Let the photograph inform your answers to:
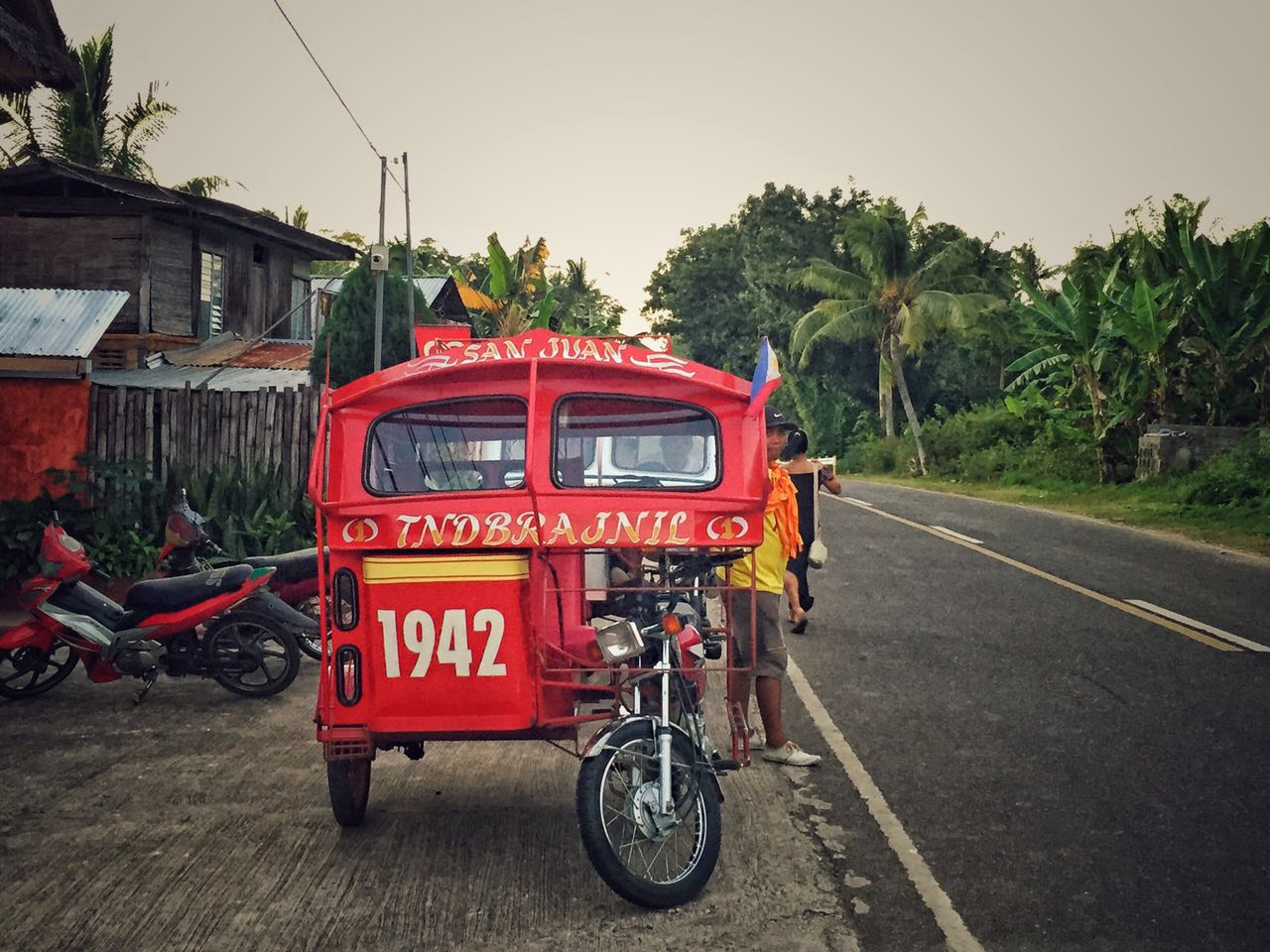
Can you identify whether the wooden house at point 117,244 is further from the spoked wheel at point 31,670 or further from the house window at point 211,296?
the spoked wheel at point 31,670

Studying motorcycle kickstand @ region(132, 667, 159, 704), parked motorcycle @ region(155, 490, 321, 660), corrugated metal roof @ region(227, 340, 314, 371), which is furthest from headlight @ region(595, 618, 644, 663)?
corrugated metal roof @ region(227, 340, 314, 371)

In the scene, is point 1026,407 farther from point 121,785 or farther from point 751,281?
point 121,785

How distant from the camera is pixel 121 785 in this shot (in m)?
6.50

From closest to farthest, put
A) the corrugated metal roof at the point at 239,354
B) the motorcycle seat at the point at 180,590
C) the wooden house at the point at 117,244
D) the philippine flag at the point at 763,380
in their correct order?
the philippine flag at the point at 763,380 → the motorcycle seat at the point at 180,590 → the wooden house at the point at 117,244 → the corrugated metal roof at the point at 239,354

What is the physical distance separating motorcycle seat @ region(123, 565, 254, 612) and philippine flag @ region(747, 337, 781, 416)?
4697 mm

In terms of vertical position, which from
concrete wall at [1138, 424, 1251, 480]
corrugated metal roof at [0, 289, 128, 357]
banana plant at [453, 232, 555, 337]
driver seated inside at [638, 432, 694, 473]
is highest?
banana plant at [453, 232, 555, 337]

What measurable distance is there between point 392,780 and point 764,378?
3051mm

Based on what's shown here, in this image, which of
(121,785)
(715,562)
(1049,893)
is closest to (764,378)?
(715,562)

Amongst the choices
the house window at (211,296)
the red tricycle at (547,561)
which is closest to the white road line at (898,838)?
the red tricycle at (547,561)

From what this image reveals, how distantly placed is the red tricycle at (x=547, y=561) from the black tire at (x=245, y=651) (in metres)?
3.20

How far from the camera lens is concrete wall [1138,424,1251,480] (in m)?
25.9

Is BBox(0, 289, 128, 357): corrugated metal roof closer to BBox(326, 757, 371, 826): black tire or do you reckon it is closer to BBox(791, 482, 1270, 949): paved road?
BBox(791, 482, 1270, 949): paved road

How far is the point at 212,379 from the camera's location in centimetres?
2022

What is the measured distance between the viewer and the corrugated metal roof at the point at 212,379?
20297 mm
